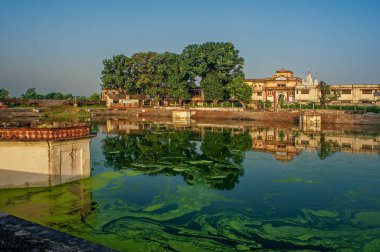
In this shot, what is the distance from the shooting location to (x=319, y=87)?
67.8 m

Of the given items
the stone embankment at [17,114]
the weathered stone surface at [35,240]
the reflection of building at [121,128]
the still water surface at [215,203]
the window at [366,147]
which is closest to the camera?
the weathered stone surface at [35,240]

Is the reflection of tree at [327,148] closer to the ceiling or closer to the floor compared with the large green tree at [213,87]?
closer to the floor

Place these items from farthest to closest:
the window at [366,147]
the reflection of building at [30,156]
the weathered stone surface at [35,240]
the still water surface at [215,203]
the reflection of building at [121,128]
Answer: the reflection of building at [121,128] < the window at [366,147] < the reflection of building at [30,156] < the still water surface at [215,203] < the weathered stone surface at [35,240]

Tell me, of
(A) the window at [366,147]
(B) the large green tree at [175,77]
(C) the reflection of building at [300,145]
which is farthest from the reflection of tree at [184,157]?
(B) the large green tree at [175,77]

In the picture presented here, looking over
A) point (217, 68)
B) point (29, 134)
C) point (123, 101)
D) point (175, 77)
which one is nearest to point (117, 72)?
point (123, 101)

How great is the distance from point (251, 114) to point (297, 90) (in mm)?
16403

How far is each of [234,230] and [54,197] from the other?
7.19 m

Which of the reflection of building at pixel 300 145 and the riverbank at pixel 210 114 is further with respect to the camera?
the riverbank at pixel 210 114

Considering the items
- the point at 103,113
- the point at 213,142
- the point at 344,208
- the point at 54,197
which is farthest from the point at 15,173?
the point at 103,113

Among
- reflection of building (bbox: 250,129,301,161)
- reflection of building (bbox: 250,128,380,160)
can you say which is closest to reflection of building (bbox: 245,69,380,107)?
reflection of building (bbox: 250,128,380,160)

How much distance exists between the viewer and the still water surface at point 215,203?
999 cm

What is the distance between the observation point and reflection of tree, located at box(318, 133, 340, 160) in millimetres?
26281

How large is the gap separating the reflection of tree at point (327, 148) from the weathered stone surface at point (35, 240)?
898 inches

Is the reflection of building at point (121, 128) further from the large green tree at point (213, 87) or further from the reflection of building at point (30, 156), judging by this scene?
the reflection of building at point (30, 156)
